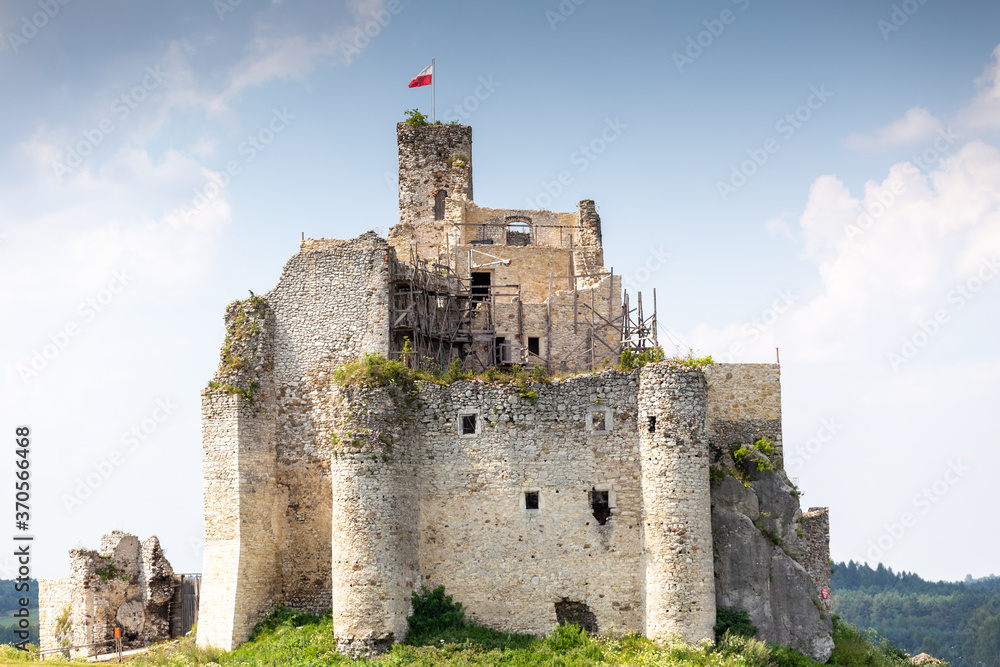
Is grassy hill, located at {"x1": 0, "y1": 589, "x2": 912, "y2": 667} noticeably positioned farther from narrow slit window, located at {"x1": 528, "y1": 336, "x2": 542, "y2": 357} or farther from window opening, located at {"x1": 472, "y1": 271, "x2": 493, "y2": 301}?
window opening, located at {"x1": 472, "y1": 271, "x2": 493, "y2": 301}

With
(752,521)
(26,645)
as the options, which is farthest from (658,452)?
(26,645)

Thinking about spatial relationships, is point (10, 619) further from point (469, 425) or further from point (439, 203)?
point (469, 425)

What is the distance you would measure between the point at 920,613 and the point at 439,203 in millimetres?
133602

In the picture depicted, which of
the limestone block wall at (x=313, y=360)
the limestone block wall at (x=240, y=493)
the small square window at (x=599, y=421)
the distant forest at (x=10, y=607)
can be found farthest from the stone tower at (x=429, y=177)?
the distant forest at (x=10, y=607)

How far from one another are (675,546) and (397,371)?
31.7 feet

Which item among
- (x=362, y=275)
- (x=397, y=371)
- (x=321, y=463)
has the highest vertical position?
(x=362, y=275)

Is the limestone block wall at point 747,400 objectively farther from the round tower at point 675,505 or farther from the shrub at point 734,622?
the shrub at point 734,622

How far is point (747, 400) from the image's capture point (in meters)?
35.6

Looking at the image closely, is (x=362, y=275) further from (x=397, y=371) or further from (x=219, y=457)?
(x=219, y=457)

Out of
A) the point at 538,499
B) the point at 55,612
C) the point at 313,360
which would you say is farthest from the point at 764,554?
the point at 55,612

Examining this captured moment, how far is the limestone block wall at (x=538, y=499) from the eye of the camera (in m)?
30.2

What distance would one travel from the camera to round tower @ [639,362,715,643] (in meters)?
29.0

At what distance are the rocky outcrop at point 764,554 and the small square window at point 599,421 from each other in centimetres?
430

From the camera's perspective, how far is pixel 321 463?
1296 inches
